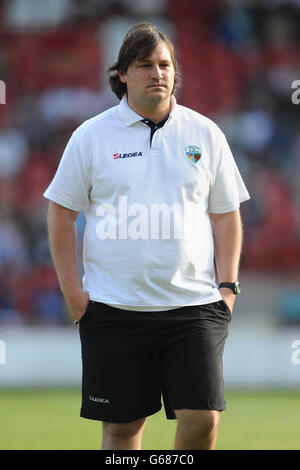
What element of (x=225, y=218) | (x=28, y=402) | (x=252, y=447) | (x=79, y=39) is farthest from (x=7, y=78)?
(x=225, y=218)

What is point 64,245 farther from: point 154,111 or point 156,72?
point 156,72

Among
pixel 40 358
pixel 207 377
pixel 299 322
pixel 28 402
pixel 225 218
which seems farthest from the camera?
pixel 299 322

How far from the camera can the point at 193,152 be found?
3.46m

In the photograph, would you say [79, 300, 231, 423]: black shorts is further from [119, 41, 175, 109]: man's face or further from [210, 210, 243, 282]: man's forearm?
[119, 41, 175, 109]: man's face

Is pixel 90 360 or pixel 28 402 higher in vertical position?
pixel 90 360

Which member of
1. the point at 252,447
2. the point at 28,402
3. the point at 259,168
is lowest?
the point at 28,402

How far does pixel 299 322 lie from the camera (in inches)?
399

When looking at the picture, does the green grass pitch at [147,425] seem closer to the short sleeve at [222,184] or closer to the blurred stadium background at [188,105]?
Answer: the blurred stadium background at [188,105]

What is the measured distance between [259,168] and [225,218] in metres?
9.38

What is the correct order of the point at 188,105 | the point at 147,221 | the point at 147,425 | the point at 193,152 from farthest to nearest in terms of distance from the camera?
the point at 188,105 → the point at 147,425 → the point at 193,152 → the point at 147,221

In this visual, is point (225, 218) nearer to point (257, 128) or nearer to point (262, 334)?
point (262, 334)

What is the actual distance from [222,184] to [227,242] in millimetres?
246

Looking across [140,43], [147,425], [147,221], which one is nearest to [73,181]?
[147,221]

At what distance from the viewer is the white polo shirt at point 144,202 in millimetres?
3379
